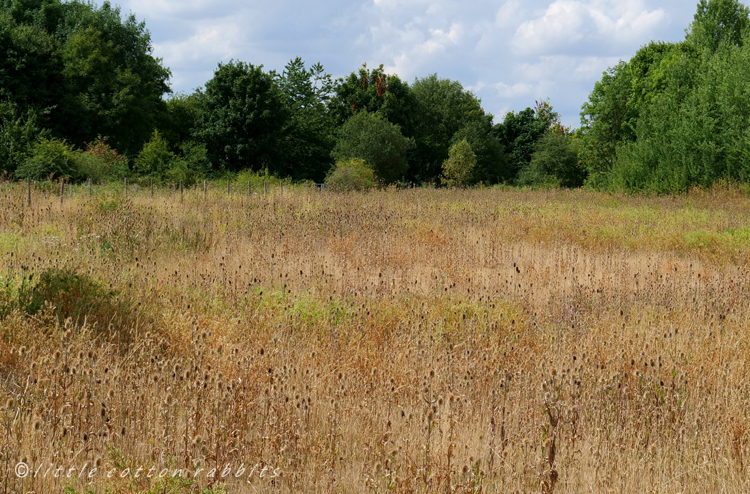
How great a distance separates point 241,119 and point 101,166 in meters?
12.7

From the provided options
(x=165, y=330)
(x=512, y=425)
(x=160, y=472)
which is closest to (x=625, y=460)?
(x=512, y=425)

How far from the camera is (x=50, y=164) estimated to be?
23.1 meters

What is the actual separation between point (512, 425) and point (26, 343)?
339 centimetres

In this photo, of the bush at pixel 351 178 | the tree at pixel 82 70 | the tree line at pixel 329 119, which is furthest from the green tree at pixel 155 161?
the bush at pixel 351 178

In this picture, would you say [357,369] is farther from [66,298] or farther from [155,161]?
[155,161]

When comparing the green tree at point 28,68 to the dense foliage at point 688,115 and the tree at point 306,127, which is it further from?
the dense foliage at point 688,115

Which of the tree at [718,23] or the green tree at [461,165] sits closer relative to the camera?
the tree at [718,23]

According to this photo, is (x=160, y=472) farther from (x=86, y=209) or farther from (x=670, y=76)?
(x=670, y=76)

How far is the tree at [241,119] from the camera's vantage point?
3675cm

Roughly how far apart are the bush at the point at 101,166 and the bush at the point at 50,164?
0.30m

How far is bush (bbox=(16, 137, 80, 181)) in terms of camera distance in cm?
2306

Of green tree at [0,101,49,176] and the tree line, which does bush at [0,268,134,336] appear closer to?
the tree line

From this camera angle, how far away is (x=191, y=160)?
35094 mm

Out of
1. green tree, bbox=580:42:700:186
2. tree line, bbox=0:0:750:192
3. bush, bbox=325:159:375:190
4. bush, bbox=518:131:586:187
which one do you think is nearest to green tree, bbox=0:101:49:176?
tree line, bbox=0:0:750:192
